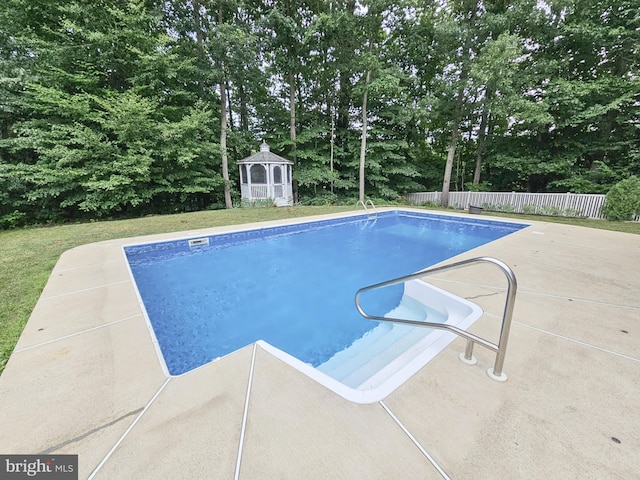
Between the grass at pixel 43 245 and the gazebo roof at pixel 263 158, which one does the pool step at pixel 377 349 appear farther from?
the gazebo roof at pixel 263 158

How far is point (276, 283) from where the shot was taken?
4672 mm

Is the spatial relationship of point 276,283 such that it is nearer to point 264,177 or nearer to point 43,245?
point 43,245

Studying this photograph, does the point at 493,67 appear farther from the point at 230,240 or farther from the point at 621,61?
the point at 230,240

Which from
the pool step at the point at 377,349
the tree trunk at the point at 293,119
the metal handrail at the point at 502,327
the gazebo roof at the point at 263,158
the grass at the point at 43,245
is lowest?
the pool step at the point at 377,349

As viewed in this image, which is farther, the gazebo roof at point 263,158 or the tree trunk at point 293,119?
the tree trunk at point 293,119

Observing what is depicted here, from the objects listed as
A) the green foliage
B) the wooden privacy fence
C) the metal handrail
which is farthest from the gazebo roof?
the green foliage

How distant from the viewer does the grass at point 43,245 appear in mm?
2629

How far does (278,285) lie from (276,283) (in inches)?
3.5

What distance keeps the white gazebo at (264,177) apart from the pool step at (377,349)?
967cm

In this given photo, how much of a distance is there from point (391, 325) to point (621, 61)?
16.1 m

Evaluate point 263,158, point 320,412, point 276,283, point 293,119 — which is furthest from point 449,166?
point 320,412

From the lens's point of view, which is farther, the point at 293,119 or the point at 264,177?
the point at 293,119

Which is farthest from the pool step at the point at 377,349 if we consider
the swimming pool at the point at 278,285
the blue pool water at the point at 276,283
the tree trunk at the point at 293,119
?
the tree trunk at the point at 293,119

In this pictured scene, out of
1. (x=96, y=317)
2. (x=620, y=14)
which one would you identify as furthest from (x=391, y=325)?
(x=620, y=14)
